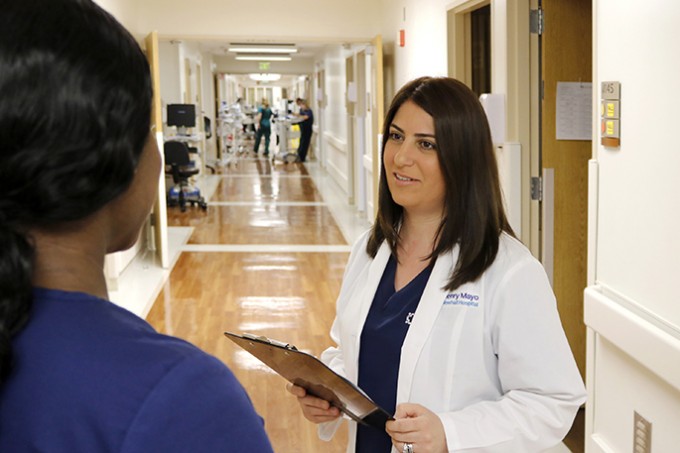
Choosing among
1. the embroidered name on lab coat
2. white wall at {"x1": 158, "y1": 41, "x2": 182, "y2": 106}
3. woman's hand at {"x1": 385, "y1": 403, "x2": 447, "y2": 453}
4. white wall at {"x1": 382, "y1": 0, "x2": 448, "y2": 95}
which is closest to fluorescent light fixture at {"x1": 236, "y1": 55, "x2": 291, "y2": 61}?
white wall at {"x1": 158, "y1": 41, "x2": 182, "y2": 106}

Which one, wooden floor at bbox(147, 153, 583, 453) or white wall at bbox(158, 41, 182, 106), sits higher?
white wall at bbox(158, 41, 182, 106)

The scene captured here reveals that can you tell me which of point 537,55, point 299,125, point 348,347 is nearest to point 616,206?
point 537,55

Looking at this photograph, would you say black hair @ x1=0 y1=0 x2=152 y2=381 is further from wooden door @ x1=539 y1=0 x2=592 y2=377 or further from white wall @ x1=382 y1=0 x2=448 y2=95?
white wall @ x1=382 y1=0 x2=448 y2=95

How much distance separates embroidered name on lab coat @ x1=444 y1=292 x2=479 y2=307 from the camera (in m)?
1.69

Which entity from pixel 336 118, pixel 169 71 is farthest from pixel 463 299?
pixel 336 118

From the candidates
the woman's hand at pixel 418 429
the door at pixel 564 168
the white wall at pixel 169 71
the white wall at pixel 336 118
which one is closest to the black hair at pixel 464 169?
the woman's hand at pixel 418 429

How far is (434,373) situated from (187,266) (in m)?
6.33

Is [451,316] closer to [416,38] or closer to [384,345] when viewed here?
[384,345]

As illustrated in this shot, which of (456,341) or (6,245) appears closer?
(6,245)

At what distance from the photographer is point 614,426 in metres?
3.20

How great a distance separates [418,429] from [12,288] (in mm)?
1080

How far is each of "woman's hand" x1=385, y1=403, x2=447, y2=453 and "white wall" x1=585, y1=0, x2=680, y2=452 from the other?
4.05ft

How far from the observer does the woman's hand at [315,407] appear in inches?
69.3

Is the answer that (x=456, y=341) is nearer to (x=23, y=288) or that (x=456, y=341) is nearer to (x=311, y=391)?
(x=311, y=391)
